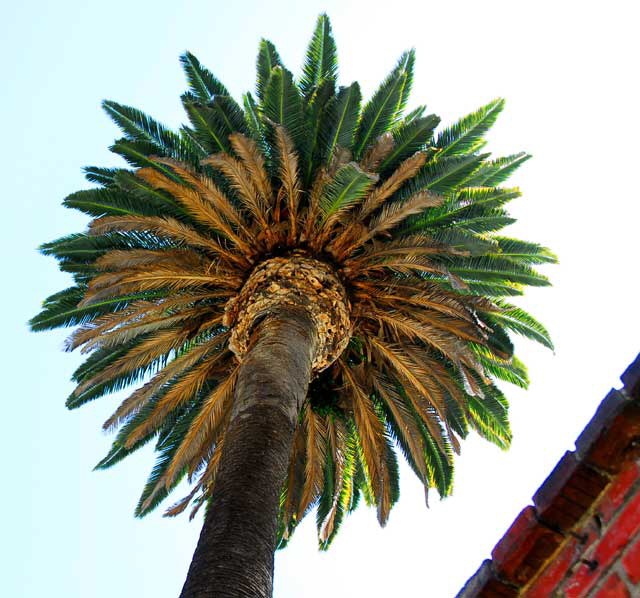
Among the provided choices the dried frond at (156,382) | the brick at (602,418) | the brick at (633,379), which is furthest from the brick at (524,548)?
the dried frond at (156,382)

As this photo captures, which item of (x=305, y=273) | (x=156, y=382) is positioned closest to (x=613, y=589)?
(x=305, y=273)

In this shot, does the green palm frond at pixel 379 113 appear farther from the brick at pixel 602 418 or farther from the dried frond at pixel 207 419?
the brick at pixel 602 418

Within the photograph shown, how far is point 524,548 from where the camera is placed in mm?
4691

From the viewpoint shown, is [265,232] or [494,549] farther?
[265,232]

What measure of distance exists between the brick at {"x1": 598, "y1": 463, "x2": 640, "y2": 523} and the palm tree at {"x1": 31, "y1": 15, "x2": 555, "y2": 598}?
212 inches

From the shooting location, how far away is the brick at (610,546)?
13.6 ft

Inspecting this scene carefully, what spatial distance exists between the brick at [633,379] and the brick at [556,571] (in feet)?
2.91

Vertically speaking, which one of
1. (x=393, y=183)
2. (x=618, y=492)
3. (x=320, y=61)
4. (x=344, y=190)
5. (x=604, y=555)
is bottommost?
(x=604, y=555)

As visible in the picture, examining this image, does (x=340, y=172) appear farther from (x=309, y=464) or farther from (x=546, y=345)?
(x=546, y=345)

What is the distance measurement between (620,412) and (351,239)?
23.7 feet

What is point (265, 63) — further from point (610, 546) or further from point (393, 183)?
point (610, 546)

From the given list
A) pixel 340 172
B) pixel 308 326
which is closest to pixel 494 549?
pixel 308 326

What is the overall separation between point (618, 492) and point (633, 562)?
0.49 meters

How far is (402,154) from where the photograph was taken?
12.4 m
